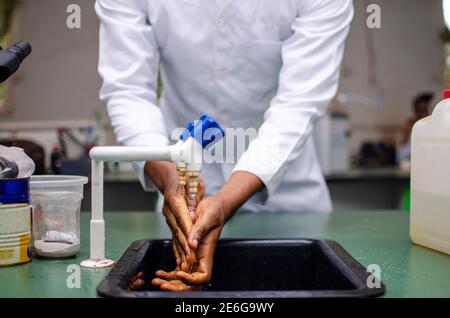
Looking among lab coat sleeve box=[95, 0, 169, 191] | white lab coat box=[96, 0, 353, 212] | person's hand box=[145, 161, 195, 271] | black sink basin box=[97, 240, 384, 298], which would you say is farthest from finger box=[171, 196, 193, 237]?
lab coat sleeve box=[95, 0, 169, 191]

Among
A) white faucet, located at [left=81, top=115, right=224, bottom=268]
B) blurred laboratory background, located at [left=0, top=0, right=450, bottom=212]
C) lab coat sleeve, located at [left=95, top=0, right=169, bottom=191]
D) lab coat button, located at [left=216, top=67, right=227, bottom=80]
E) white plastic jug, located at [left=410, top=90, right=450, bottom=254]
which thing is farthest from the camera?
blurred laboratory background, located at [left=0, top=0, right=450, bottom=212]

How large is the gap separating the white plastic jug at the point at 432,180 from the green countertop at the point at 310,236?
0.03m

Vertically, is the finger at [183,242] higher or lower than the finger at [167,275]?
higher

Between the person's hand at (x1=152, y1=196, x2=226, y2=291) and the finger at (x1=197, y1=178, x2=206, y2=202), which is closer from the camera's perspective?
the person's hand at (x1=152, y1=196, x2=226, y2=291)

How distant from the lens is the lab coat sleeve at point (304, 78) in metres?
1.39

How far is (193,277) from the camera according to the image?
0.93 metres

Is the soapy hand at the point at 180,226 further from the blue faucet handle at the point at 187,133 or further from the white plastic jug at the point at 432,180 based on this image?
the white plastic jug at the point at 432,180

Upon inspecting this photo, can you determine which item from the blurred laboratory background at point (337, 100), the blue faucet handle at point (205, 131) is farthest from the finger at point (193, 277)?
the blurred laboratory background at point (337, 100)

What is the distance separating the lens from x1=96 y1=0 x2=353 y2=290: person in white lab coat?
56.2 inches

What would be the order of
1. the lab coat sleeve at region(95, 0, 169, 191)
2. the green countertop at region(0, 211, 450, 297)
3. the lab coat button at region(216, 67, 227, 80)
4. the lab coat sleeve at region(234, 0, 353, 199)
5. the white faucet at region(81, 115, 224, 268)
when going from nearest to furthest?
the green countertop at region(0, 211, 450, 297), the white faucet at region(81, 115, 224, 268), the lab coat sleeve at region(234, 0, 353, 199), the lab coat sleeve at region(95, 0, 169, 191), the lab coat button at region(216, 67, 227, 80)

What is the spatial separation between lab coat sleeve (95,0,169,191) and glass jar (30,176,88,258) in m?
0.47

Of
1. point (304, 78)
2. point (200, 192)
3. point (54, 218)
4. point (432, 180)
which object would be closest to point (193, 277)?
point (200, 192)

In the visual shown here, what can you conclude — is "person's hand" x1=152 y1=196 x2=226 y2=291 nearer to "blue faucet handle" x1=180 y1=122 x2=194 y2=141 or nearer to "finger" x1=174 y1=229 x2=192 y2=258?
"finger" x1=174 y1=229 x2=192 y2=258
